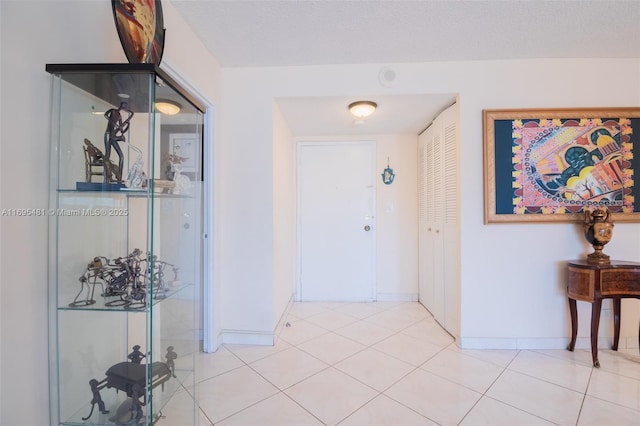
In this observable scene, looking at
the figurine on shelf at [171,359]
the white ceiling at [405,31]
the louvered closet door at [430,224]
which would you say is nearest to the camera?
the figurine on shelf at [171,359]

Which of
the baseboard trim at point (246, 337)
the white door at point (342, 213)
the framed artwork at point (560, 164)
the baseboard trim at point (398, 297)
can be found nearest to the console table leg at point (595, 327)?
the framed artwork at point (560, 164)

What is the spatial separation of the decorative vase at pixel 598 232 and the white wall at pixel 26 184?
3.22 meters

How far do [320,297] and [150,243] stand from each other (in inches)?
107

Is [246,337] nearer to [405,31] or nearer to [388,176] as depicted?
[388,176]

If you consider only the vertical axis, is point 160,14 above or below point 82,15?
above

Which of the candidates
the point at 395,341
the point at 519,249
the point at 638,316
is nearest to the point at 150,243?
the point at 395,341

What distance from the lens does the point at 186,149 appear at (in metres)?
1.46

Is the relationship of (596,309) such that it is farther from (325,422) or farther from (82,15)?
(82,15)

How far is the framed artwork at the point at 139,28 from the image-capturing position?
3.51 ft

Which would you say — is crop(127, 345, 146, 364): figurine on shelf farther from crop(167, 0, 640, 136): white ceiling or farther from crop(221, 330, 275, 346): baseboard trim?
crop(167, 0, 640, 136): white ceiling

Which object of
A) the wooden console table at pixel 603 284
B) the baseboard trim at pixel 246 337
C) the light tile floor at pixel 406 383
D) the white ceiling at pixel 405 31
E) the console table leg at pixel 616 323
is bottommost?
the light tile floor at pixel 406 383

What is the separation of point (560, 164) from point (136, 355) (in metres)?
3.07

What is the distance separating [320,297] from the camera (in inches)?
139

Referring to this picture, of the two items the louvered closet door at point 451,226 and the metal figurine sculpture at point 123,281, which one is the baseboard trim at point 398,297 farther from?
the metal figurine sculpture at point 123,281
